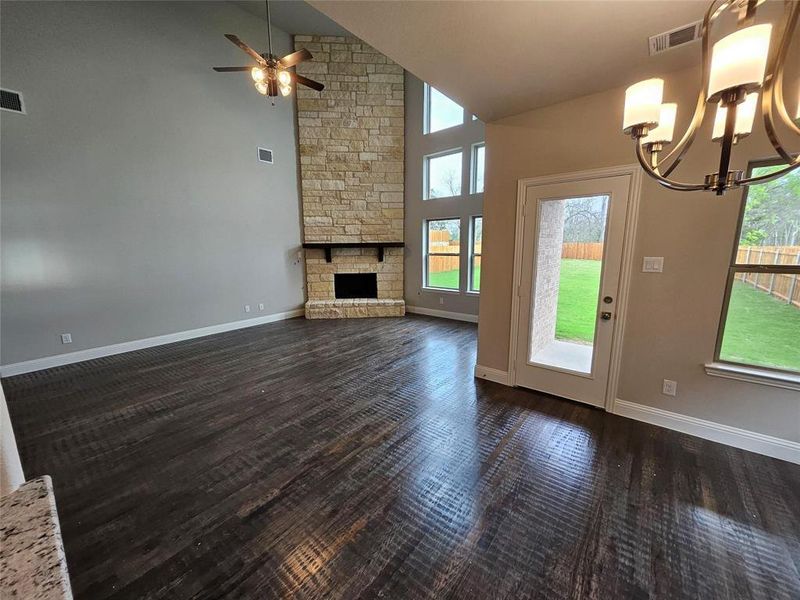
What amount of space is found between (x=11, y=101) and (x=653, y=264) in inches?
254

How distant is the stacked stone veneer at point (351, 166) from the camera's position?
6.03m

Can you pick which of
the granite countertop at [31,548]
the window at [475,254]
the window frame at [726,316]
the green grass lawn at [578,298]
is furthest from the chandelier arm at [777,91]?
the window at [475,254]

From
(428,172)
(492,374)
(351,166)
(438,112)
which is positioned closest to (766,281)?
(492,374)

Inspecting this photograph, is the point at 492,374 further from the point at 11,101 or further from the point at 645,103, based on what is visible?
the point at 11,101

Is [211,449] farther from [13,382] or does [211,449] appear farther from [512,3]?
[512,3]

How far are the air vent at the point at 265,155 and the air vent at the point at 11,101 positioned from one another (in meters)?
2.77

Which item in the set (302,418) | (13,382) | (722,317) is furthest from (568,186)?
(13,382)

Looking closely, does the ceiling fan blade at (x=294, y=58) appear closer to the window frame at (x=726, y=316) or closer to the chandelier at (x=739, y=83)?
the chandelier at (x=739, y=83)

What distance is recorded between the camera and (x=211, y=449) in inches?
92.6

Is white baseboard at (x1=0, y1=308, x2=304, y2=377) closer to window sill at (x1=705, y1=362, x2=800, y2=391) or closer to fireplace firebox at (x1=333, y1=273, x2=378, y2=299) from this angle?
fireplace firebox at (x1=333, y1=273, x2=378, y2=299)

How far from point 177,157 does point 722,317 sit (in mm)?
6471

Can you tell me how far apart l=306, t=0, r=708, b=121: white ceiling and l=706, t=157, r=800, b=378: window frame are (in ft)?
3.08

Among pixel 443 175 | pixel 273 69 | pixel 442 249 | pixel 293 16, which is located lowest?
pixel 442 249

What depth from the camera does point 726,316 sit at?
7.34ft
